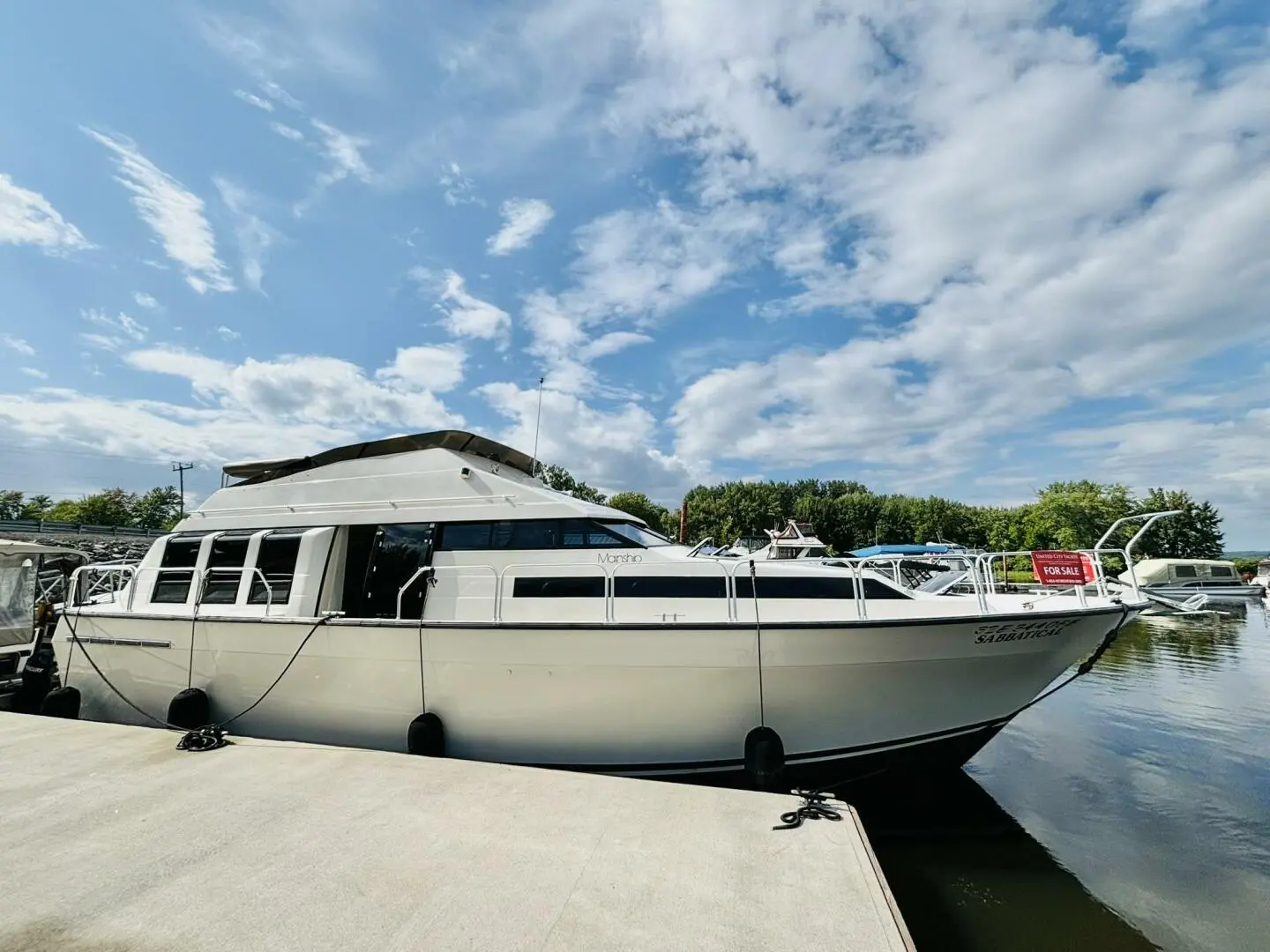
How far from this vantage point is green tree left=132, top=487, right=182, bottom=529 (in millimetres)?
63844

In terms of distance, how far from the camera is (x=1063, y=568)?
618cm

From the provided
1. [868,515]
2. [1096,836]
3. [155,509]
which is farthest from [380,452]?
[155,509]

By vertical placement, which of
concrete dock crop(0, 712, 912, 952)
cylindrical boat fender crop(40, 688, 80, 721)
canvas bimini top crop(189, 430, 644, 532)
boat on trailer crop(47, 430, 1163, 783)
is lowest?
concrete dock crop(0, 712, 912, 952)

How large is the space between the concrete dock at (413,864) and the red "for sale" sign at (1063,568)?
147 inches

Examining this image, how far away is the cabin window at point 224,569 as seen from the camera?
7020 mm

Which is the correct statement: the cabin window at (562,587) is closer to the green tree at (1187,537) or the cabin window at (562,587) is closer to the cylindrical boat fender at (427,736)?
the cylindrical boat fender at (427,736)

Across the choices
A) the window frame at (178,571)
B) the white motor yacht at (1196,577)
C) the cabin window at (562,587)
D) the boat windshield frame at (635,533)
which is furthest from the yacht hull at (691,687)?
the white motor yacht at (1196,577)

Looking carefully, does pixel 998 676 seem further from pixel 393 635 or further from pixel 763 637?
pixel 393 635

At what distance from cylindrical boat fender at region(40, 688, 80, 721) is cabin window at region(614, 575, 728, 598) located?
7157 mm

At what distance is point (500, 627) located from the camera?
5609 millimetres

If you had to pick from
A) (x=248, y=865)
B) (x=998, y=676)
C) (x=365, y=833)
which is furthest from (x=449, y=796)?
(x=998, y=676)

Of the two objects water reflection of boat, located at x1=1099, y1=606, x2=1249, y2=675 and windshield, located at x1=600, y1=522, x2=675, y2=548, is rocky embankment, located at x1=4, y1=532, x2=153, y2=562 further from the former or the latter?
water reflection of boat, located at x1=1099, y1=606, x2=1249, y2=675

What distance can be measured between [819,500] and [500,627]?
176 ft

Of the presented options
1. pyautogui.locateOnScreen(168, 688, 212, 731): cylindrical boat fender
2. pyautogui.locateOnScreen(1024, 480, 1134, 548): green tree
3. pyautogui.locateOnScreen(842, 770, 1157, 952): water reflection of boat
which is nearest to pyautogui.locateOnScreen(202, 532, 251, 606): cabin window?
pyautogui.locateOnScreen(168, 688, 212, 731): cylindrical boat fender
